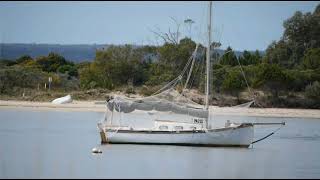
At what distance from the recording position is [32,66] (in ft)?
271

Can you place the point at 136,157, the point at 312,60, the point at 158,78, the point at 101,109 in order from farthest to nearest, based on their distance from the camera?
the point at 312,60
the point at 158,78
the point at 101,109
the point at 136,157

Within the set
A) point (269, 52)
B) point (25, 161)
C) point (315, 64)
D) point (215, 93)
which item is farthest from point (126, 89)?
point (25, 161)

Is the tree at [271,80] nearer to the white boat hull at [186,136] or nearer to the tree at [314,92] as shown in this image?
the tree at [314,92]

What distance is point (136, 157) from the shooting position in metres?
38.7

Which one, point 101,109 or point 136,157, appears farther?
point 101,109

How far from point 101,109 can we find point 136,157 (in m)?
27.4

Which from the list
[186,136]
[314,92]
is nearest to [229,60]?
[314,92]

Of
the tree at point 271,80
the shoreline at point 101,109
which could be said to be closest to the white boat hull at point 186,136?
the shoreline at point 101,109

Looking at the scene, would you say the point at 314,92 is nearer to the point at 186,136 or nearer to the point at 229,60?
the point at 229,60

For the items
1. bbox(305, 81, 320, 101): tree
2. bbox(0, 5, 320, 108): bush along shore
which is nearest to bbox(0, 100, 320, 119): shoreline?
bbox(0, 5, 320, 108): bush along shore

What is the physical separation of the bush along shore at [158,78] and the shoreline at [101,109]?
162cm

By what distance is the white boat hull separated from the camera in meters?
42.3

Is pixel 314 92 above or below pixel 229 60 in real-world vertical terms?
below

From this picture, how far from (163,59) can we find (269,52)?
18636mm
